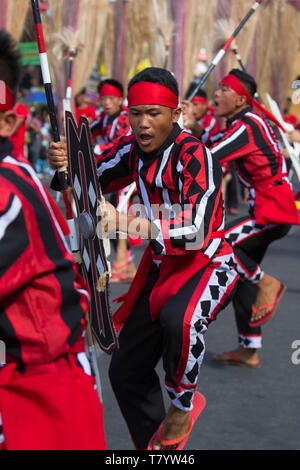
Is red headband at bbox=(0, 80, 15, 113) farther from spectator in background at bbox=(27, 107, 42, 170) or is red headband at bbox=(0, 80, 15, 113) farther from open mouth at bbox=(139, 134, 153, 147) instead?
spectator in background at bbox=(27, 107, 42, 170)

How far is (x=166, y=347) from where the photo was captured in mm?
3244

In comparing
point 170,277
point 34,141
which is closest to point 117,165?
point 170,277

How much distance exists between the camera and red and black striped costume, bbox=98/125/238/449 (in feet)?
10.3

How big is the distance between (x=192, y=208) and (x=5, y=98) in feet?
3.90

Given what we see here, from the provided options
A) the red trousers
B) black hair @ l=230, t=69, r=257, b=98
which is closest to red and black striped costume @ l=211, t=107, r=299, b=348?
black hair @ l=230, t=69, r=257, b=98

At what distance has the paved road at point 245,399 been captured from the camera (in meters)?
3.81

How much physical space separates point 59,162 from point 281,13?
63.1ft

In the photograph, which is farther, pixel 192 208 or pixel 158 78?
pixel 158 78

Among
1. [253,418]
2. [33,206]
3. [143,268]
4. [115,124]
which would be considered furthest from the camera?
[115,124]

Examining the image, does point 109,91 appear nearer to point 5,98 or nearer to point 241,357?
point 241,357

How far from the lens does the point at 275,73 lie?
21766 mm

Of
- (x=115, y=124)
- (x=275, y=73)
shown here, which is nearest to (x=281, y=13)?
(x=275, y=73)

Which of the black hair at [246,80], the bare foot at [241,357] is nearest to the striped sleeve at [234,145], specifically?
the black hair at [246,80]

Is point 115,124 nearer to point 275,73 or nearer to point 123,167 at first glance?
point 123,167
